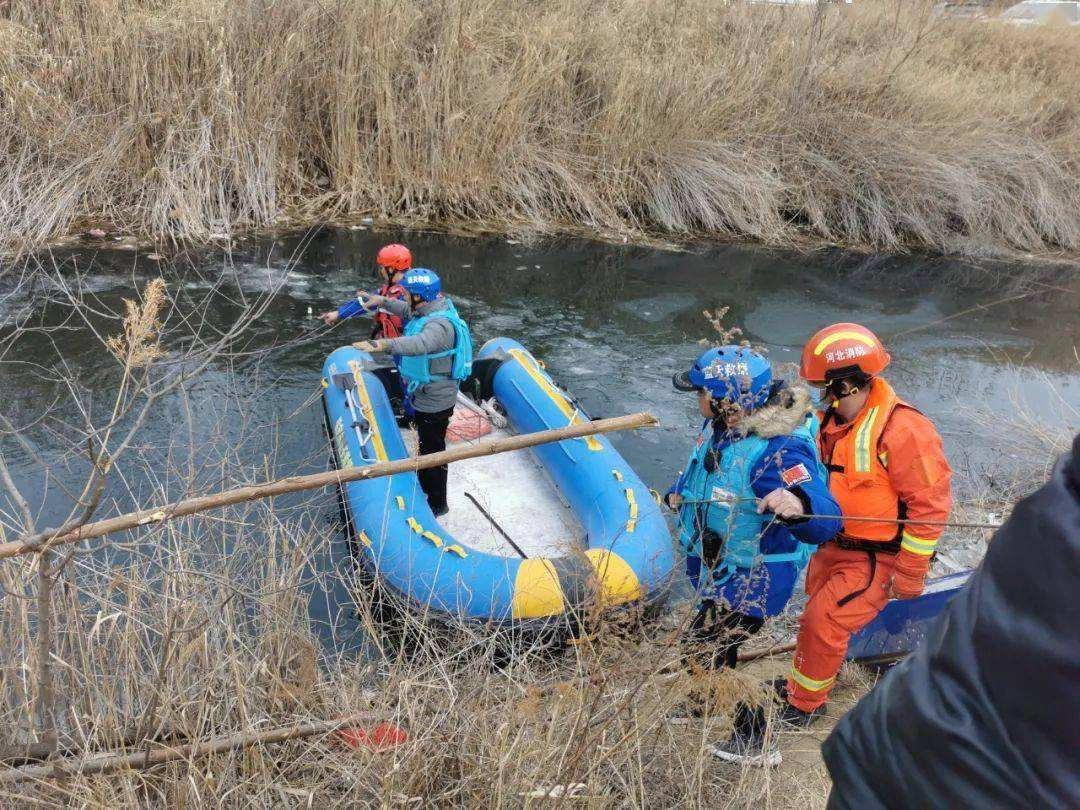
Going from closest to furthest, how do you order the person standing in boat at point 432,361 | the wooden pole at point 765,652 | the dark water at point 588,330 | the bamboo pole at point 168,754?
the bamboo pole at point 168,754
the wooden pole at point 765,652
the person standing in boat at point 432,361
the dark water at point 588,330

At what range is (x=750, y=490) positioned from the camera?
276cm

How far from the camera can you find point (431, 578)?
3.74 m

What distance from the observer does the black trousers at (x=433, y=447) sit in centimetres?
450

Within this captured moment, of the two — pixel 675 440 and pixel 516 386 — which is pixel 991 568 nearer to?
pixel 516 386

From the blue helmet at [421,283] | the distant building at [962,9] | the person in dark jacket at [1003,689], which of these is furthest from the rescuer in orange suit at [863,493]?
the distant building at [962,9]

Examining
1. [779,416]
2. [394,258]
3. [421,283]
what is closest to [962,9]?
[394,258]

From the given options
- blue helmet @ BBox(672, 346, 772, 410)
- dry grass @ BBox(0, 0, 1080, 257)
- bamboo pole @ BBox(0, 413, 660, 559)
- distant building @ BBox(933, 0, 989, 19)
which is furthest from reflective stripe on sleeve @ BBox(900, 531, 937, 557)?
distant building @ BBox(933, 0, 989, 19)

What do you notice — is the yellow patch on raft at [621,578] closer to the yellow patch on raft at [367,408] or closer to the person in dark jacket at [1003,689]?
the yellow patch on raft at [367,408]

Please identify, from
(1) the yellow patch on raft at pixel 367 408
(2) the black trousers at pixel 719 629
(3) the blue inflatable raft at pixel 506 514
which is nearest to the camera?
(2) the black trousers at pixel 719 629

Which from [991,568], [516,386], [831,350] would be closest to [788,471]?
[831,350]

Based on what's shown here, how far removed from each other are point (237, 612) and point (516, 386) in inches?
124

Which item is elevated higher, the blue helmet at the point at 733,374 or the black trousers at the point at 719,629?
the blue helmet at the point at 733,374

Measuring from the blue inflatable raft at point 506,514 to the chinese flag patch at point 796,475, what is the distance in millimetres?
713

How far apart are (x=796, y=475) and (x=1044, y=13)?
2094 cm
